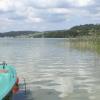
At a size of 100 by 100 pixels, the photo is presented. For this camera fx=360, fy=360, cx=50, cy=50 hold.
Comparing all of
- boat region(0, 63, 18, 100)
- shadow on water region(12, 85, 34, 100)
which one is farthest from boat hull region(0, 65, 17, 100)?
shadow on water region(12, 85, 34, 100)

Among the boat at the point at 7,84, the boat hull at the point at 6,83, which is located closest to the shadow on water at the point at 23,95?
the boat at the point at 7,84

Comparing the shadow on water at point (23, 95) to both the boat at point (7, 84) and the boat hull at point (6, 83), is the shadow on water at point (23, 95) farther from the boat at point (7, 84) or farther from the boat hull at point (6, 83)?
the boat hull at point (6, 83)

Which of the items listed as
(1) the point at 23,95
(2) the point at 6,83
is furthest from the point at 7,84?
(1) the point at 23,95

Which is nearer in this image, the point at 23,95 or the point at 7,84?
the point at 7,84

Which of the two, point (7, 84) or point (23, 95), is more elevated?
point (7, 84)

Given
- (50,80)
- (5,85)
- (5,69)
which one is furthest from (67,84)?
(5,85)

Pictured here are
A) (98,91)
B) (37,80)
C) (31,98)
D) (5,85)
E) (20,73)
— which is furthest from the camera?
(20,73)

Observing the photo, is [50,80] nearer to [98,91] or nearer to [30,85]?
[30,85]

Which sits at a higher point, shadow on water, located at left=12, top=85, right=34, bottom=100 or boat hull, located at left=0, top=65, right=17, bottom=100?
boat hull, located at left=0, top=65, right=17, bottom=100

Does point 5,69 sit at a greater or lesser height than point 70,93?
greater

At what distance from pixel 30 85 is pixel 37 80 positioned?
1974 millimetres

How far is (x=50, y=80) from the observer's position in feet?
77.4

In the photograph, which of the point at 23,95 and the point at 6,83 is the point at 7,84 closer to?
the point at 6,83

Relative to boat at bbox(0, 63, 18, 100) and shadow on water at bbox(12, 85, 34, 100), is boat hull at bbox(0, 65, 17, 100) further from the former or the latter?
shadow on water at bbox(12, 85, 34, 100)
